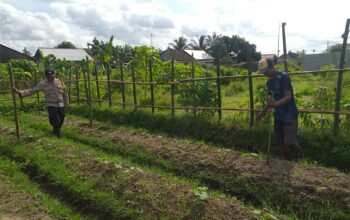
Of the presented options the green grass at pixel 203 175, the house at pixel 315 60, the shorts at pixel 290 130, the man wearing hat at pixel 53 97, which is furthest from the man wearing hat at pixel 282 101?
the house at pixel 315 60

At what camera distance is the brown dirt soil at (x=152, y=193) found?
4086 millimetres

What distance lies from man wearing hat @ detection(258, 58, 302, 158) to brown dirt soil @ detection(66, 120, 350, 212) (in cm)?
47

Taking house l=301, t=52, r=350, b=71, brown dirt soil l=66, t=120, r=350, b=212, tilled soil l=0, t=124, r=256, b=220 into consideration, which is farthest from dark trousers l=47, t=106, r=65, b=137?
house l=301, t=52, r=350, b=71

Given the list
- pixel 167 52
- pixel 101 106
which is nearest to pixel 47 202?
pixel 101 106

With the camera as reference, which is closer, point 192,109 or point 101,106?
point 192,109

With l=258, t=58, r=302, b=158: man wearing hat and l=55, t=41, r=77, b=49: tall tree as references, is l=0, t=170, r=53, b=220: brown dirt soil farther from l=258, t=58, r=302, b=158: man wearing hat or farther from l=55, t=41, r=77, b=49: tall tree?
l=55, t=41, r=77, b=49: tall tree

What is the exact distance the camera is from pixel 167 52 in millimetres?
50656

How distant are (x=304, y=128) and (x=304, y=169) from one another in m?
1.78

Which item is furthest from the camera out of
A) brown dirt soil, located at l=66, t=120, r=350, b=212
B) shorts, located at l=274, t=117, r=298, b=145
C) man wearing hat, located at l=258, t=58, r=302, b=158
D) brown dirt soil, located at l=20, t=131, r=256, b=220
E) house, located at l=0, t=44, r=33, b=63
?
house, located at l=0, t=44, r=33, b=63

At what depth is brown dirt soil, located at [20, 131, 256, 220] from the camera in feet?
13.4

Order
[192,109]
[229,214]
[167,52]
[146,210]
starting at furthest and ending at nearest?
[167,52] < [192,109] < [146,210] < [229,214]

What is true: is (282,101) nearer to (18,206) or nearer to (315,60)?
(18,206)

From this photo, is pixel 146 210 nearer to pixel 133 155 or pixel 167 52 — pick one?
pixel 133 155

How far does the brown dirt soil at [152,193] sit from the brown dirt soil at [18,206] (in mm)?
829
